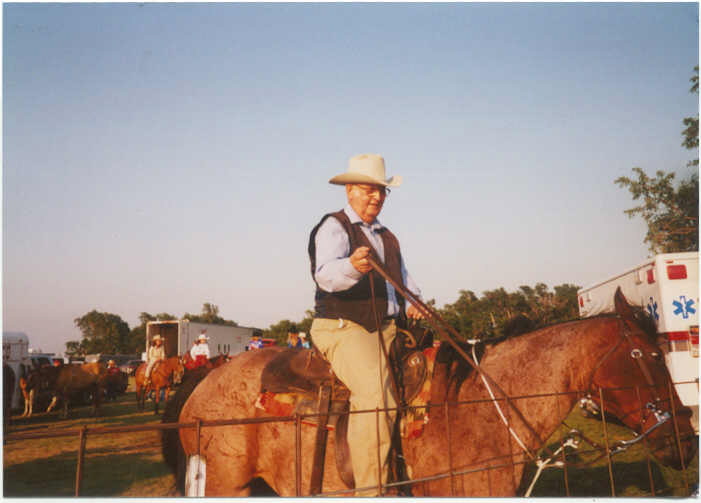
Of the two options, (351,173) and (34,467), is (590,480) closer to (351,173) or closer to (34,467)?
(351,173)

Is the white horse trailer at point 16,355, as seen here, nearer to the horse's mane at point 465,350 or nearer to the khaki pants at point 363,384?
the khaki pants at point 363,384

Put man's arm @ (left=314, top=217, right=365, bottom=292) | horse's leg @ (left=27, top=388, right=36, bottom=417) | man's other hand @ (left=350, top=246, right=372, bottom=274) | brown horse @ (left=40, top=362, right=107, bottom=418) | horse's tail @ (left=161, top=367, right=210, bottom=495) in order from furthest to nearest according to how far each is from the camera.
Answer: brown horse @ (left=40, top=362, right=107, bottom=418)
horse's leg @ (left=27, top=388, right=36, bottom=417)
horse's tail @ (left=161, top=367, right=210, bottom=495)
man's arm @ (left=314, top=217, right=365, bottom=292)
man's other hand @ (left=350, top=246, right=372, bottom=274)

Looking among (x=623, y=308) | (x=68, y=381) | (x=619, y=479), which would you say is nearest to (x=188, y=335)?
(x=68, y=381)

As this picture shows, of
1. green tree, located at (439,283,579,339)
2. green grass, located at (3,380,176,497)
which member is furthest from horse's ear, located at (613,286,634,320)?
green tree, located at (439,283,579,339)

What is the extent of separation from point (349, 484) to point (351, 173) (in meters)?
2.16

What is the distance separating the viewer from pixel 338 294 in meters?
3.41

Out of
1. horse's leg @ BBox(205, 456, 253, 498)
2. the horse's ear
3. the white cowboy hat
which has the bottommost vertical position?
horse's leg @ BBox(205, 456, 253, 498)

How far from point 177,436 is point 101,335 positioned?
76917mm

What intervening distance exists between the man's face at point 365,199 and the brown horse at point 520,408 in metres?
1.21

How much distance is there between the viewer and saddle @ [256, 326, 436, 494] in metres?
3.23

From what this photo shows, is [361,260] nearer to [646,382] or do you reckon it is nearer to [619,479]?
[646,382]

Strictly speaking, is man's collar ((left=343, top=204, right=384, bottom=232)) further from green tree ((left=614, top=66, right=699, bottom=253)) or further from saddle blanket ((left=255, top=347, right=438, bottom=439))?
green tree ((left=614, top=66, right=699, bottom=253))

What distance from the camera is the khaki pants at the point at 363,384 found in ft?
10.1

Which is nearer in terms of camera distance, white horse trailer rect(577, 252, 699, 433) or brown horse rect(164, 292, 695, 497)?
brown horse rect(164, 292, 695, 497)
